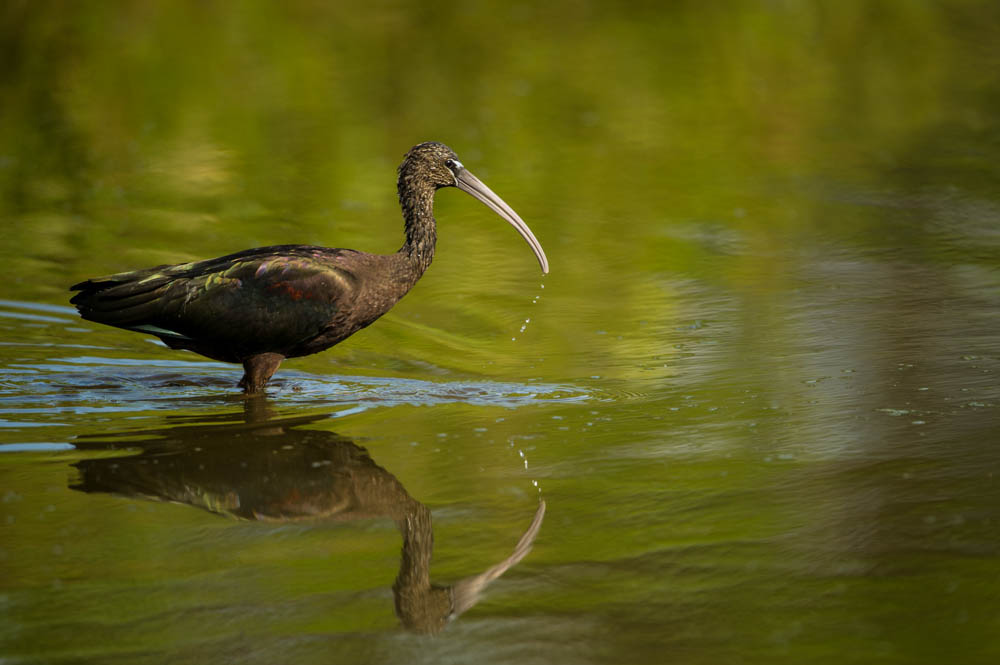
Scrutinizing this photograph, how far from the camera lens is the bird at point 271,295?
7.82 metres

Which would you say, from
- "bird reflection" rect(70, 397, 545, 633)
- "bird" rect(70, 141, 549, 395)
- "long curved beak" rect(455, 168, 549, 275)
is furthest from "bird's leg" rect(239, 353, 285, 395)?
"long curved beak" rect(455, 168, 549, 275)

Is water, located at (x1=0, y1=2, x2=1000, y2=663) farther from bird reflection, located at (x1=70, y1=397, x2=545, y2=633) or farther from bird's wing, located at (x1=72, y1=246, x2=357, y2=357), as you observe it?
bird's wing, located at (x1=72, y1=246, x2=357, y2=357)

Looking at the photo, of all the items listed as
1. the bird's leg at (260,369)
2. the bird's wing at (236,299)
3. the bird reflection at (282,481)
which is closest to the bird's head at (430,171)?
the bird's wing at (236,299)

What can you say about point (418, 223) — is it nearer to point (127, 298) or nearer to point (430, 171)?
point (430, 171)

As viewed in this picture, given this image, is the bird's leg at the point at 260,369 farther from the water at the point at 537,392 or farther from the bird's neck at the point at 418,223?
the bird's neck at the point at 418,223

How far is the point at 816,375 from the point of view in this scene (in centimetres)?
768

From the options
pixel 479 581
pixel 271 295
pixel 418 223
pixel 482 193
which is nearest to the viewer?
pixel 479 581

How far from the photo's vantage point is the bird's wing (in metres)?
7.79

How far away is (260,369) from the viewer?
26.2 ft

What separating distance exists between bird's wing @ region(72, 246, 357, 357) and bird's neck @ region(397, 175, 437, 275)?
41 cm

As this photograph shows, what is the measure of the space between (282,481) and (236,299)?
1.93 m

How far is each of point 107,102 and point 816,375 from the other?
1260 cm

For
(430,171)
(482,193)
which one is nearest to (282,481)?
(430,171)

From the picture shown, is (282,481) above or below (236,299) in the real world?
below
